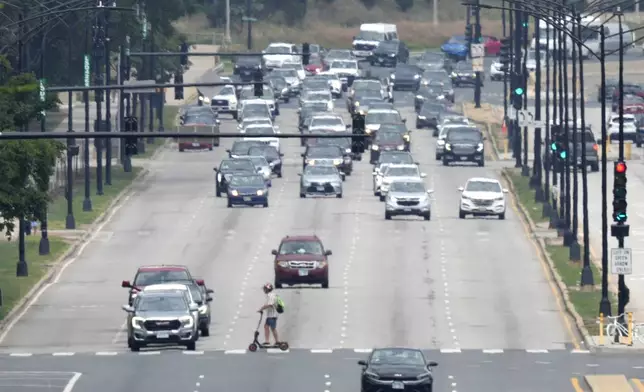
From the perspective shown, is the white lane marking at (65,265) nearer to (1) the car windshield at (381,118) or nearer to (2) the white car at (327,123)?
(2) the white car at (327,123)

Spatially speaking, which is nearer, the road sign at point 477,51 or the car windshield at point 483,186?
the car windshield at point 483,186

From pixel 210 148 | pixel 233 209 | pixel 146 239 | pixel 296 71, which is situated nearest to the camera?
pixel 146 239

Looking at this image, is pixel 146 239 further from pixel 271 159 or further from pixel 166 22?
Result: pixel 166 22

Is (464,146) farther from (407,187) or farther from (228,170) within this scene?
(407,187)

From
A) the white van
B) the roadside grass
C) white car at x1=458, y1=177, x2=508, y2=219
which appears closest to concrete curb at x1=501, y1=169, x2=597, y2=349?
white car at x1=458, y1=177, x2=508, y2=219

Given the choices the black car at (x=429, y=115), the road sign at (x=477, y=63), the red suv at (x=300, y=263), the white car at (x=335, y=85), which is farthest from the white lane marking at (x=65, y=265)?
the white car at (x=335, y=85)

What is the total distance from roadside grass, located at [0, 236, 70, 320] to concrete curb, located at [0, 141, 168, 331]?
0.14 metres

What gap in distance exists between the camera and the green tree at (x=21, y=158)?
56.7m

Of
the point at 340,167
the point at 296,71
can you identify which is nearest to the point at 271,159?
the point at 340,167

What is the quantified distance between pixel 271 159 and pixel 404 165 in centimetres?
1010

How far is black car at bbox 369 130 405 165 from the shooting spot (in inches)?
3878

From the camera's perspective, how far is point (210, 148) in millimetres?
105438

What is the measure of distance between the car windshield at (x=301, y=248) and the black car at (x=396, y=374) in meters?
19.7

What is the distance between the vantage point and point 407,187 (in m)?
78.1
